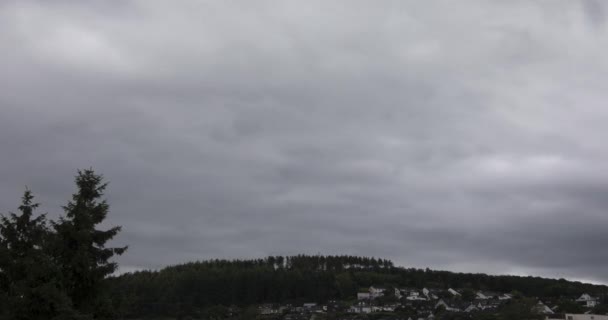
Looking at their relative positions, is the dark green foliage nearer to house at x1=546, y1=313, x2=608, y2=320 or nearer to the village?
the village

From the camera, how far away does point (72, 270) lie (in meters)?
29.0

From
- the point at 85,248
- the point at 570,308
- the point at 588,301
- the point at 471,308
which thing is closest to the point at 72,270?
the point at 85,248

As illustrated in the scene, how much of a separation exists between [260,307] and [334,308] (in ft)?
57.6

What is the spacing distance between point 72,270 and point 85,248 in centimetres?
95

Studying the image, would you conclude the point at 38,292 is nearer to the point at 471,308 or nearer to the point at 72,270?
the point at 72,270

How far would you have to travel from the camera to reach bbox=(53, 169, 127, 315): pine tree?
1141 inches

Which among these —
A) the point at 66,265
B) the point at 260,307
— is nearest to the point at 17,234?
the point at 66,265

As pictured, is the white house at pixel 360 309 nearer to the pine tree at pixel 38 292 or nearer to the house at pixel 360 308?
the house at pixel 360 308

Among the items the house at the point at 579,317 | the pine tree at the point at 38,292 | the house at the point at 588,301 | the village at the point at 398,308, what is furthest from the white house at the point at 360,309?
the pine tree at the point at 38,292

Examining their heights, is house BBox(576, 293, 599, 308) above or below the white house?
above

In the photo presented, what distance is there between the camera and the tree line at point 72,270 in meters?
27.5

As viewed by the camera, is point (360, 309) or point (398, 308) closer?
point (398, 308)

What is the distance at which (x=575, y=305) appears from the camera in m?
152

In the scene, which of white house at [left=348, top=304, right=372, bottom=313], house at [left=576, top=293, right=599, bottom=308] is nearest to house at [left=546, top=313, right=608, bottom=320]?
house at [left=576, top=293, right=599, bottom=308]
